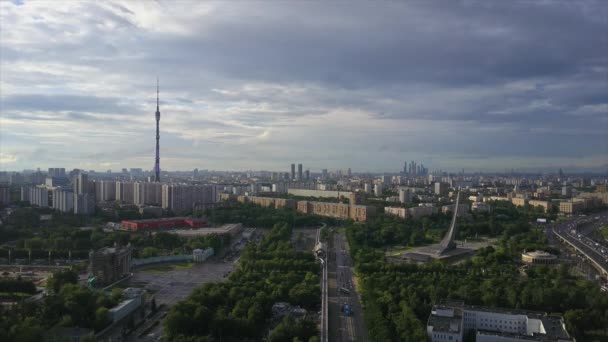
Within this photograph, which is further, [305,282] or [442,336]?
[305,282]

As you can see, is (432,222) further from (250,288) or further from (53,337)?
(53,337)

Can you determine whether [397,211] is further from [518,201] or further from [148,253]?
[148,253]

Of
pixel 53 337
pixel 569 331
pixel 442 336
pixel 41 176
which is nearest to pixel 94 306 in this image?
pixel 53 337

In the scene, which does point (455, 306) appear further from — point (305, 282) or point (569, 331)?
point (305, 282)

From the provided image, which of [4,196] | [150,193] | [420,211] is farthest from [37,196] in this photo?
[420,211]

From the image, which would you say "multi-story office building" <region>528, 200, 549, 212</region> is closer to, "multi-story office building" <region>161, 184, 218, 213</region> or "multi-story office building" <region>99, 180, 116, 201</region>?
"multi-story office building" <region>161, 184, 218, 213</region>

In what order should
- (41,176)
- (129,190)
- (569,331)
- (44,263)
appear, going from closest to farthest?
(569,331)
(44,263)
(129,190)
(41,176)

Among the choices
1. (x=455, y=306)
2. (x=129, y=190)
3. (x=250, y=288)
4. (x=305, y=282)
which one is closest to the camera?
(x=455, y=306)
